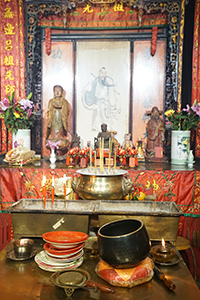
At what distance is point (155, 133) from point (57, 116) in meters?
1.75

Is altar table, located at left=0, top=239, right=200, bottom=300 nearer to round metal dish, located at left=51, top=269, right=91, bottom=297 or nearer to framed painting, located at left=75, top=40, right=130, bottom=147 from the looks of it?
round metal dish, located at left=51, top=269, right=91, bottom=297

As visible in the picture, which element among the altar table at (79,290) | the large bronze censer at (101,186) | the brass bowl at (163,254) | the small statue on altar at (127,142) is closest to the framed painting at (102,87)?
the small statue on altar at (127,142)

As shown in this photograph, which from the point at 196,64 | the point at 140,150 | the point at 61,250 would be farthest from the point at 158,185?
the point at 61,250

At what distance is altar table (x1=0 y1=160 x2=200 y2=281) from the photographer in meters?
3.45

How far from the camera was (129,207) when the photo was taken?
5.47 feet

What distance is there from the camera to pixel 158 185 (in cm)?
354

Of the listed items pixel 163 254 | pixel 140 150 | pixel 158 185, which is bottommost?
pixel 158 185

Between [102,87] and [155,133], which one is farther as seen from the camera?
[102,87]

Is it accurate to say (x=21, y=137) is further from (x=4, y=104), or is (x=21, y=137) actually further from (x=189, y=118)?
(x=189, y=118)

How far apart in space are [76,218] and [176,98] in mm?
3846

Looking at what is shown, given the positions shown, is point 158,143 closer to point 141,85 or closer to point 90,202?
point 141,85

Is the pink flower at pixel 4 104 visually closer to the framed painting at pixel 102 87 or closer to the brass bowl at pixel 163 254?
the framed painting at pixel 102 87

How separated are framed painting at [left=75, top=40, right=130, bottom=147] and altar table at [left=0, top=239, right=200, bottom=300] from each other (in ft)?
13.4

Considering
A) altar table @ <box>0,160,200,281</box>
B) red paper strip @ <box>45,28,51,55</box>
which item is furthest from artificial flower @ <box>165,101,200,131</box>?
red paper strip @ <box>45,28,51,55</box>
